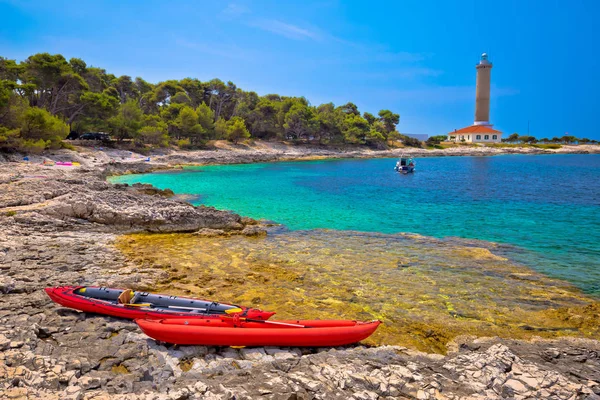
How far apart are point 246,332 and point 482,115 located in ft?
412

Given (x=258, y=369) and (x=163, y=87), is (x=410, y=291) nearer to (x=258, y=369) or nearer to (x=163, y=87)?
(x=258, y=369)

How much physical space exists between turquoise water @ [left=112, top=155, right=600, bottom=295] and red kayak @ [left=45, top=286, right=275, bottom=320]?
959 cm

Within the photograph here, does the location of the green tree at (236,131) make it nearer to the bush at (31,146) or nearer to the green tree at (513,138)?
the bush at (31,146)

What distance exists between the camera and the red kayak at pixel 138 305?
6.92m

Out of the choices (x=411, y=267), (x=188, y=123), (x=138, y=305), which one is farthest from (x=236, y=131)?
(x=138, y=305)

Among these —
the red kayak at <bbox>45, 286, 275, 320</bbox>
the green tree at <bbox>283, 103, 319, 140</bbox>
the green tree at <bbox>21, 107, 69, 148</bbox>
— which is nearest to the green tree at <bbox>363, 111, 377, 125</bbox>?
the green tree at <bbox>283, 103, 319, 140</bbox>

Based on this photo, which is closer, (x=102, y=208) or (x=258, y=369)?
(x=258, y=369)

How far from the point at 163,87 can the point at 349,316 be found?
254 ft

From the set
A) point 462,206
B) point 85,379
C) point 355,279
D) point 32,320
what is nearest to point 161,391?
point 85,379

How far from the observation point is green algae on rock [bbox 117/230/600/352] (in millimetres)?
7777

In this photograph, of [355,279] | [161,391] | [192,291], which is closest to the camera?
[161,391]

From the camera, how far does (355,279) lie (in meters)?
10.4

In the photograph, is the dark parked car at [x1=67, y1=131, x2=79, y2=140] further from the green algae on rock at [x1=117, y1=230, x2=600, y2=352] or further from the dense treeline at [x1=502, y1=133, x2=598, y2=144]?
the dense treeline at [x1=502, y1=133, x2=598, y2=144]

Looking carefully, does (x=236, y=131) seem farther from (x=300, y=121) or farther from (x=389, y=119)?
(x=389, y=119)
